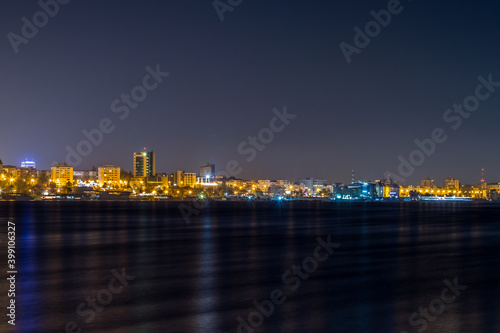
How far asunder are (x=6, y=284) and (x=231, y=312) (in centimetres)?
790

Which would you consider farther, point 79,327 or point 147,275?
point 147,275

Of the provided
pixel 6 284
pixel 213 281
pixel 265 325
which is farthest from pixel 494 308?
pixel 6 284

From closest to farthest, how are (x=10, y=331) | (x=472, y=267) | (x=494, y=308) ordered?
(x=10, y=331) → (x=494, y=308) → (x=472, y=267)

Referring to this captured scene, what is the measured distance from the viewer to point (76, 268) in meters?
20.1

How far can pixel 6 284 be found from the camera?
54.0 feet

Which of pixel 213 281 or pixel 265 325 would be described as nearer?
pixel 265 325

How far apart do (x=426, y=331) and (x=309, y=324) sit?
7.82 feet

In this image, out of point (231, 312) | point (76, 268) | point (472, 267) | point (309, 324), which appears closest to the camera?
point (309, 324)

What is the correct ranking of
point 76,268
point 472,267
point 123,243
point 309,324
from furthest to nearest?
point 123,243 < point 472,267 < point 76,268 < point 309,324

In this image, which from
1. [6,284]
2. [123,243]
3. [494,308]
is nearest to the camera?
[494,308]

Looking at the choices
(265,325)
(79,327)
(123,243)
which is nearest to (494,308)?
(265,325)

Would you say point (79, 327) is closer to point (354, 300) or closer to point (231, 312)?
point (231, 312)

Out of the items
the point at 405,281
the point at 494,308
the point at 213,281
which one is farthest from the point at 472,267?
the point at 213,281

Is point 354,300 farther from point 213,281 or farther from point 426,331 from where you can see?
point 213,281
